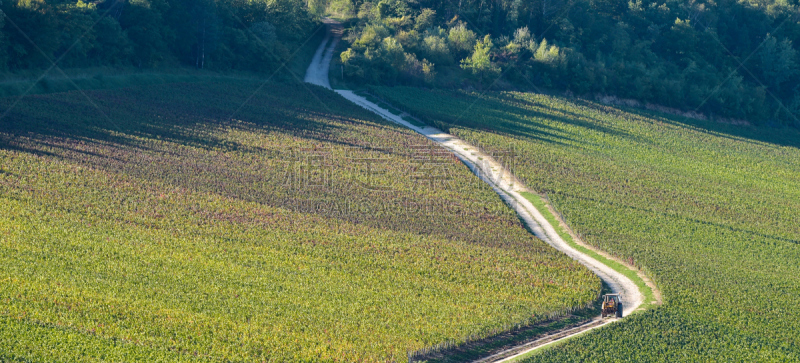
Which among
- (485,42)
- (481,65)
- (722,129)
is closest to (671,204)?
(722,129)

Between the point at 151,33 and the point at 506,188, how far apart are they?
4373 cm

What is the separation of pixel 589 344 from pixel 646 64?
319ft

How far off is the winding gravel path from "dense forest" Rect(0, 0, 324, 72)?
291 inches

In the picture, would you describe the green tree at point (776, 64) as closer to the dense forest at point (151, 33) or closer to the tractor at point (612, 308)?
the dense forest at point (151, 33)

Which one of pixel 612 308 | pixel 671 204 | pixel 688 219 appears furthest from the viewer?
pixel 671 204

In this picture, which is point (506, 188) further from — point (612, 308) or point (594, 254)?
point (612, 308)

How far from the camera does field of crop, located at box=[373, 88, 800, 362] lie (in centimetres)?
3322

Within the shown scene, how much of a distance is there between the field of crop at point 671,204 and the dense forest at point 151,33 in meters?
18.6

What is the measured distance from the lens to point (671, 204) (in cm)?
5825

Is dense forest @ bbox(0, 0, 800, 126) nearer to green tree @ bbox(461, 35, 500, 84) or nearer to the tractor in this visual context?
green tree @ bbox(461, 35, 500, 84)

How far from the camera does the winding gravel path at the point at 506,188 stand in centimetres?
3750

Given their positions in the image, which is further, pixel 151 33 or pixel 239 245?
pixel 151 33

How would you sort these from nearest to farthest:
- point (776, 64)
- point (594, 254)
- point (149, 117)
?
point (594, 254)
point (149, 117)
point (776, 64)

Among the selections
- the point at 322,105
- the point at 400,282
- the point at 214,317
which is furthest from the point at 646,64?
the point at 214,317
